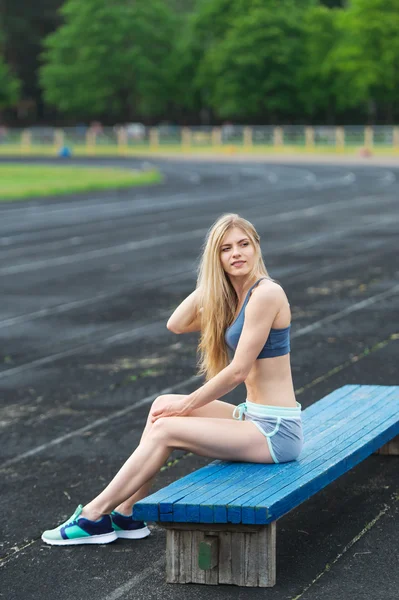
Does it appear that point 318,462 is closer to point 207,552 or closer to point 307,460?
point 307,460

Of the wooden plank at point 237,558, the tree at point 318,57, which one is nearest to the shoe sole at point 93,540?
the wooden plank at point 237,558

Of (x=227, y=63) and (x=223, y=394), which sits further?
(x=227, y=63)

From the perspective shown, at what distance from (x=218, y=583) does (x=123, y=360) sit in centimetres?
482

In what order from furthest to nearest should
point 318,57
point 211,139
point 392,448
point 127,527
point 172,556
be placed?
1. point 318,57
2. point 211,139
3. point 392,448
4. point 127,527
5. point 172,556

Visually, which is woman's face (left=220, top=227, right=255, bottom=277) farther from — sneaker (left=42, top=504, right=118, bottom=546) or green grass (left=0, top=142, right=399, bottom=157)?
green grass (left=0, top=142, right=399, bottom=157)

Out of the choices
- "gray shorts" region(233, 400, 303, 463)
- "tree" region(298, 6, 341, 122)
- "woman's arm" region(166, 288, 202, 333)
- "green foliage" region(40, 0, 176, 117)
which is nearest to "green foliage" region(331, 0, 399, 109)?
"tree" region(298, 6, 341, 122)

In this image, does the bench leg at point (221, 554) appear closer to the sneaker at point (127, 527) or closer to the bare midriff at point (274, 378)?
the sneaker at point (127, 527)

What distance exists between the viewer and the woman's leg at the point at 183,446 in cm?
497

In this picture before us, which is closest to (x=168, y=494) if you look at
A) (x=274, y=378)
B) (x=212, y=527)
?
(x=212, y=527)

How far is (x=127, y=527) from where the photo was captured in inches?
206

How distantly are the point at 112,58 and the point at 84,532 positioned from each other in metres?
71.8

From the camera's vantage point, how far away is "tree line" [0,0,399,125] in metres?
65.1

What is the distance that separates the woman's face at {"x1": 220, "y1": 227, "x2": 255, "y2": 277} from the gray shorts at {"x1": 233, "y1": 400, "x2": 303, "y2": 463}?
2.07 feet

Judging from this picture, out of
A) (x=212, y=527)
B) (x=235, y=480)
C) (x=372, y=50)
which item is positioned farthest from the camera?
(x=372, y=50)
